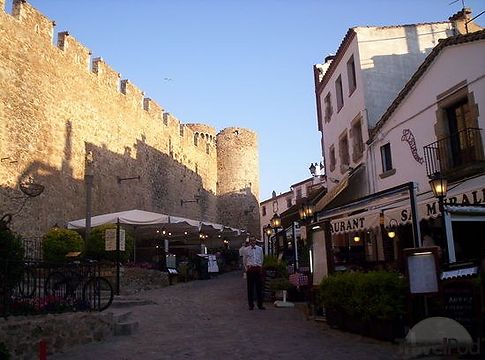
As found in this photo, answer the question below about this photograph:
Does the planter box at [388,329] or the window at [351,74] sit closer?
the planter box at [388,329]

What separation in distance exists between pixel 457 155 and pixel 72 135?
16088 millimetres

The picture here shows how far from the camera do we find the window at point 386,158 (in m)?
15.1

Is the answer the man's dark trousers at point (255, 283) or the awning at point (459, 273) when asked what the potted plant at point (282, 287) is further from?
the awning at point (459, 273)

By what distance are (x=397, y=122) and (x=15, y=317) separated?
1137 cm

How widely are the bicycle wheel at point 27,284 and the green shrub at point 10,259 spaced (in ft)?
0.50

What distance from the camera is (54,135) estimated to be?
20.4 meters

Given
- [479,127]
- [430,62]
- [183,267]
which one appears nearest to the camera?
[479,127]

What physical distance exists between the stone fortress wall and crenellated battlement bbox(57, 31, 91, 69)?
49mm

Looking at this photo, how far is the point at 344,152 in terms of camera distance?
1916 cm

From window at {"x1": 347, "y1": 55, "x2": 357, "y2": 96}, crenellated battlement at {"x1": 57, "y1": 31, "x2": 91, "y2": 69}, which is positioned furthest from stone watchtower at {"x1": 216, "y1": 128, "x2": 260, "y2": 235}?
→ window at {"x1": 347, "y1": 55, "x2": 357, "y2": 96}

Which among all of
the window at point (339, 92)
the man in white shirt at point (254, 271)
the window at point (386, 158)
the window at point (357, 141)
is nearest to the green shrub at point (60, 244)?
the man in white shirt at point (254, 271)

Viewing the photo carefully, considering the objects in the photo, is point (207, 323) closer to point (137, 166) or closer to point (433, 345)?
point (433, 345)

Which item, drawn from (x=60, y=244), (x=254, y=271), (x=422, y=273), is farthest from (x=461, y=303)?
(x=60, y=244)

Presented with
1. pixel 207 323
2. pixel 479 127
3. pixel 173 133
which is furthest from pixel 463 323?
pixel 173 133
